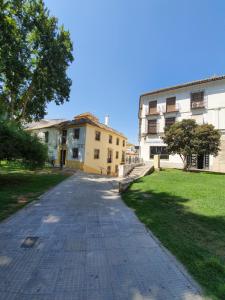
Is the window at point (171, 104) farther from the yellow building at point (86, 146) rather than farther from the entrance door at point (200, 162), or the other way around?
the yellow building at point (86, 146)

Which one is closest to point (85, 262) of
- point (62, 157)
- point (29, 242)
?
point (29, 242)

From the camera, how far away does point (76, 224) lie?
5.28m

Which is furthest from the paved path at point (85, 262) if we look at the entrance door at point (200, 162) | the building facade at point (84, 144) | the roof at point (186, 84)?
the roof at point (186, 84)

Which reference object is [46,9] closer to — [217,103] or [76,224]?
[217,103]

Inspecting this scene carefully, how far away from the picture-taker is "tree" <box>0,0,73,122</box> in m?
16.0

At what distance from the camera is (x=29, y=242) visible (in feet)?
13.5

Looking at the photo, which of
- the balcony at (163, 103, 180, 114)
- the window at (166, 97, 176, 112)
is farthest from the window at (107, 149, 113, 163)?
the window at (166, 97, 176, 112)

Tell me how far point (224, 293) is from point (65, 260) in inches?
102

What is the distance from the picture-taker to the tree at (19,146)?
988cm

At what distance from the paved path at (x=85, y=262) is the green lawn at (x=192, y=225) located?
30 cm

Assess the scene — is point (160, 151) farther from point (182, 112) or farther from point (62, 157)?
point (62, 157)

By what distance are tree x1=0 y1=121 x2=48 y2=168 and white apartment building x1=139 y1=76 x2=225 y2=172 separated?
45.0 ft

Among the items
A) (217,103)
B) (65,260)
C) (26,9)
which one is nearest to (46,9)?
(26,9)

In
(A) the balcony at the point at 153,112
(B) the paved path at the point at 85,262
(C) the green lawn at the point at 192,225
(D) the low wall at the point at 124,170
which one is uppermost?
(A) the balcony at the point at 153,112
